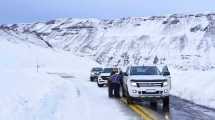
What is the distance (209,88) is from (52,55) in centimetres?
11604

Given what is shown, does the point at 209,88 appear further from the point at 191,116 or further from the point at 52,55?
the point at 52,55

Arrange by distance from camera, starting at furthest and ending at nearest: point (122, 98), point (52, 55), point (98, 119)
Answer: point (52, 55) < point (122, 98) < point (98, 119)

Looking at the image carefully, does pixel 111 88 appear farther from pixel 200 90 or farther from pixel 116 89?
pixel 200 90

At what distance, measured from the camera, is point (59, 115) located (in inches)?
709

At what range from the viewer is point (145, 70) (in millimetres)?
25688

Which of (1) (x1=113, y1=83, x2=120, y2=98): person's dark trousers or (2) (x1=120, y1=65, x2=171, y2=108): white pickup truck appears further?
(1) (x1=113, y1=83, x2=120, y2=98): person's dark trousers

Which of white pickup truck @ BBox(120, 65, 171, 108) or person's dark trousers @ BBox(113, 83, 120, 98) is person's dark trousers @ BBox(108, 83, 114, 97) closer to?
person's dark trousers @ BBox(113, 83, 120, 98)

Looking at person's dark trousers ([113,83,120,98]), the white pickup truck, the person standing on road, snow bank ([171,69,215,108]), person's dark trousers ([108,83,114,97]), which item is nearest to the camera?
the white pickup truck

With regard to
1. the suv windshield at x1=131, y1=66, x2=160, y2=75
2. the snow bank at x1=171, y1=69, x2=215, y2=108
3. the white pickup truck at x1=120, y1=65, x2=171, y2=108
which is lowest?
the snow bank at x1=171, y1=69, x2=215, y2=108

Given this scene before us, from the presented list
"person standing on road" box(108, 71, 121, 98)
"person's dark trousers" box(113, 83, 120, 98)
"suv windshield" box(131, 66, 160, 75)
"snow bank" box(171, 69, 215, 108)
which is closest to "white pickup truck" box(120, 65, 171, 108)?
"suv windshield" box(131, 66, 160, 75)

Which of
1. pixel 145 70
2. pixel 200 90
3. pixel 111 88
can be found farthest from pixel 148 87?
pixel 200 90

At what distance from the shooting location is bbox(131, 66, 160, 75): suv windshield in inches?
1005

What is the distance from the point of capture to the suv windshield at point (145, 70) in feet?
83.7

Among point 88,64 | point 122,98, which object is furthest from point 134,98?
point 88,64
